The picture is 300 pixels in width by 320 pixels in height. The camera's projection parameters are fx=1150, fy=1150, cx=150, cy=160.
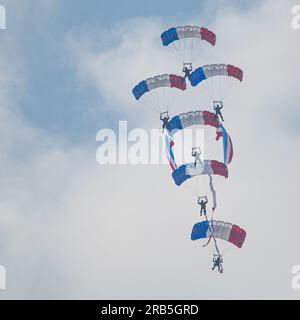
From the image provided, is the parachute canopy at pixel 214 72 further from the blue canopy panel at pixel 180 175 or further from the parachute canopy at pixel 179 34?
the blue canopy panel at pixel 180 175

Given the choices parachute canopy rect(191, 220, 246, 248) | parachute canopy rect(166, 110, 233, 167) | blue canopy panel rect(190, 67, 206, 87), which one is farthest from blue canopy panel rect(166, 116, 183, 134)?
parachute canopy rect(191, 220, 246, 248)

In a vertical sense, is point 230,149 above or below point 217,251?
above

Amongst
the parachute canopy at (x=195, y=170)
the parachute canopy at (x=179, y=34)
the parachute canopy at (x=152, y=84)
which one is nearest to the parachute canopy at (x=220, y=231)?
the parachute canopy at (x=195, y=170)

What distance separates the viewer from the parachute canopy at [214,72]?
10125cm

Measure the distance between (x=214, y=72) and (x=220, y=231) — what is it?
49.5ft

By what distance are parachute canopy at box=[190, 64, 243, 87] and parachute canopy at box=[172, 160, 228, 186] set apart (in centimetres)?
819

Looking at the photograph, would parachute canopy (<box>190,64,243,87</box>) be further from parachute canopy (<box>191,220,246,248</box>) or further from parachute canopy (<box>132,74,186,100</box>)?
parachute canopy (<box>191,220,246,248</box>)

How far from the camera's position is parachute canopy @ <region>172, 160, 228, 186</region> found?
96625mm

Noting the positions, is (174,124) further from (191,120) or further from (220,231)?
(220,231)

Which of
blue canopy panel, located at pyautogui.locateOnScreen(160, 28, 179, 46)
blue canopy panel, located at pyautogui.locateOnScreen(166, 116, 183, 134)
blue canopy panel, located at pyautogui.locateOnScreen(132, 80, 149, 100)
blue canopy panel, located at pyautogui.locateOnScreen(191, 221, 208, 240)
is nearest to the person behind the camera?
blue canopy panel, located at pyautogui.locateOnScreen(191, 221, 208, 240)
